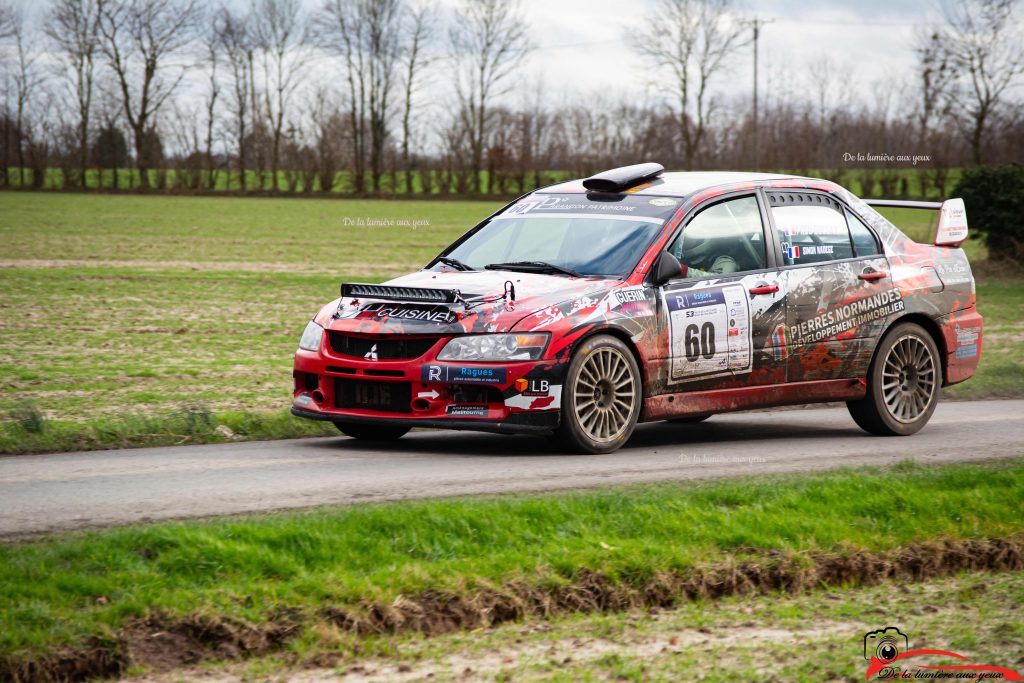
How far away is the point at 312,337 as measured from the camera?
30.0 ft

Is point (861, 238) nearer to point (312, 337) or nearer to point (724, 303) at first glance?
point (724, 303)

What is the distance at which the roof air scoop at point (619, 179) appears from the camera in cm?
993

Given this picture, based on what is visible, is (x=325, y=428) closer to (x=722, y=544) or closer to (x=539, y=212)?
(x=539, y=212)

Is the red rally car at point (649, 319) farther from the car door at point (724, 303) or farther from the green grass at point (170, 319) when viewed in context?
the green grass at point (170, 319)

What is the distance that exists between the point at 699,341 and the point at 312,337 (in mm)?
2674

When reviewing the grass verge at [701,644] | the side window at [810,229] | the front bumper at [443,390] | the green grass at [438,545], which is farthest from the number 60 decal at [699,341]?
the grass verge at [701,644]

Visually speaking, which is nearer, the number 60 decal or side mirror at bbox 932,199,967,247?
the number 60 decal

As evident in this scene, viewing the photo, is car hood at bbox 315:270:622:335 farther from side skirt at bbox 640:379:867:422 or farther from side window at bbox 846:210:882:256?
side window at bbox 846:210:882:256

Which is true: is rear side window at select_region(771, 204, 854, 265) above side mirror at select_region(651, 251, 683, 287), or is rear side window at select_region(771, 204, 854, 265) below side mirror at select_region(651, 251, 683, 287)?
above

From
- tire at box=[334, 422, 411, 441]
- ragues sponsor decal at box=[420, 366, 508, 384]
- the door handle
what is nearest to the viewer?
ragues sponsor decal at box=[420, 366, 508, 384]

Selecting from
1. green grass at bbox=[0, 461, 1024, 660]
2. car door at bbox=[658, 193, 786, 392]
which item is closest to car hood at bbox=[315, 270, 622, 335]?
car door at bbox=[658, 193, 786, 392]

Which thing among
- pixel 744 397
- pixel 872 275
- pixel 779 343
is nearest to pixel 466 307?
pixel 744 397

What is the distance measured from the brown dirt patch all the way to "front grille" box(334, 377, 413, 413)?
291cm

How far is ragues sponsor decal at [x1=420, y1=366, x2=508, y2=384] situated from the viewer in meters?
8.36
